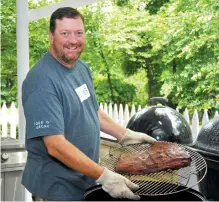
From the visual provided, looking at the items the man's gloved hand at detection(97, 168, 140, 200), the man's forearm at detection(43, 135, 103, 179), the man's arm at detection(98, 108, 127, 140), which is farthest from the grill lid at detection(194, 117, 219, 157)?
the man's forearm at detection(43, 135, 103, 179)

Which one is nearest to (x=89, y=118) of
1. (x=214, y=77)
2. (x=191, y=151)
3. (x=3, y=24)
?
(x=191, y=151)

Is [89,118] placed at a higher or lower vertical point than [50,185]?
higher

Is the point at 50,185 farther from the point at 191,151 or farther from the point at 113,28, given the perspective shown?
the point at 113,28

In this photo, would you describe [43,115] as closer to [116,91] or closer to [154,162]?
[154,162]

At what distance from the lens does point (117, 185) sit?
6.74ft

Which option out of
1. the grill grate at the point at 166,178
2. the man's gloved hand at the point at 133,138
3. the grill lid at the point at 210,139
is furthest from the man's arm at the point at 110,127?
the grill lid at the point at 210,139

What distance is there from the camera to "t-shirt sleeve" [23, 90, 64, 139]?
6.83 ft

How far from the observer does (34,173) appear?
235cm

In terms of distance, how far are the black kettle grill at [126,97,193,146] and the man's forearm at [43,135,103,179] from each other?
1.24 meters

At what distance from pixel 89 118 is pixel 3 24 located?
10.4 meters

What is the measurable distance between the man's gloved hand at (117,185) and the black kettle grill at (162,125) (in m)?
1.18

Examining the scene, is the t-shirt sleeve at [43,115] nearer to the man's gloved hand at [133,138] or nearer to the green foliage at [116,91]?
the man's gloved hand at [133,138]

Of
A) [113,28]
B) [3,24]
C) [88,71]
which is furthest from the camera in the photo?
[113,28]

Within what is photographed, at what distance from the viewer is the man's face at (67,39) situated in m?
2.30
